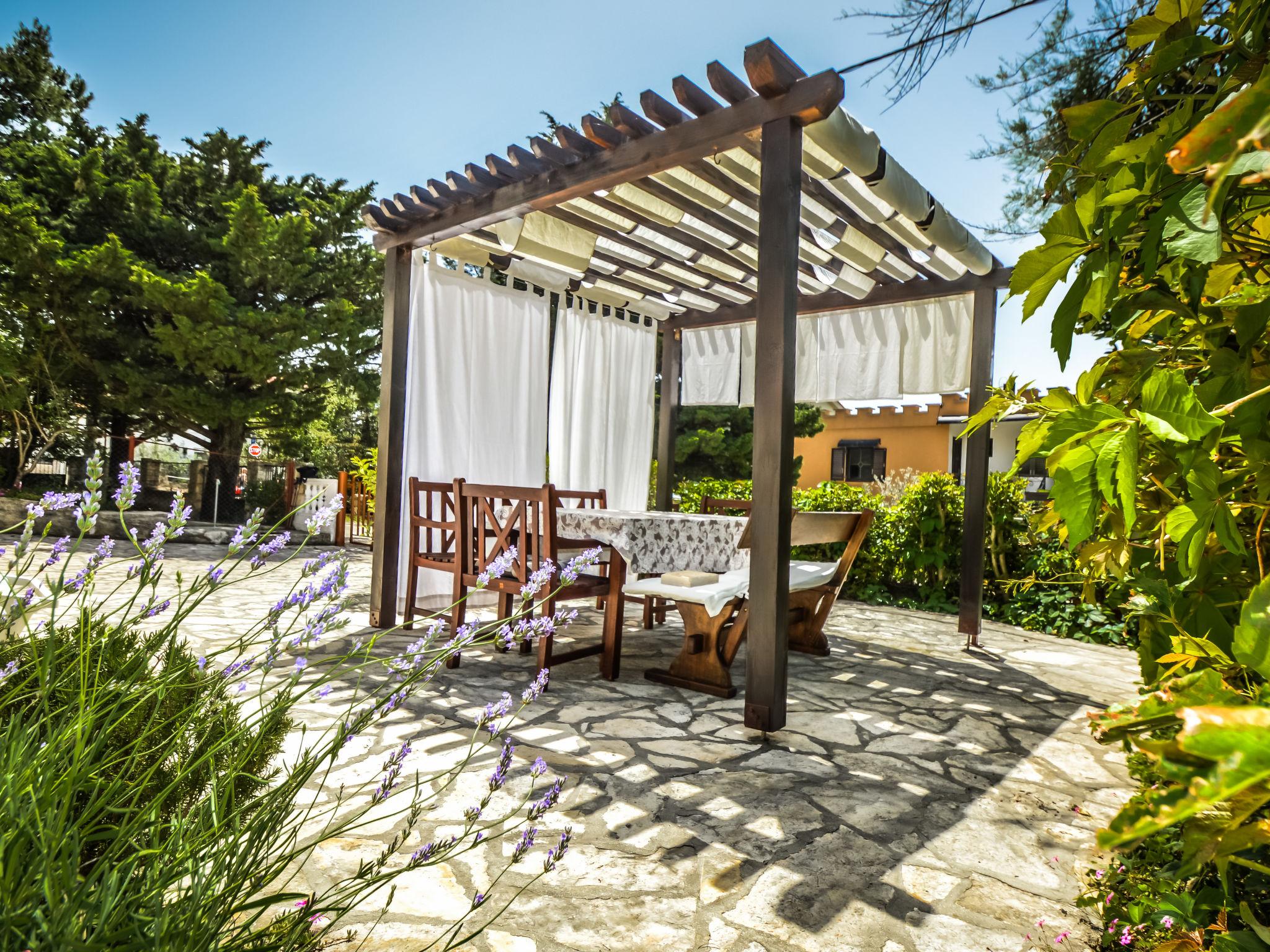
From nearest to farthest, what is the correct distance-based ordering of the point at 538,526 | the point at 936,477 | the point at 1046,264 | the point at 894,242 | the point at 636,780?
1. the point at 1046,264
2. the point at 636,780
3. the point at 538,526
4. the point at 894,242
5. the point at 936,477

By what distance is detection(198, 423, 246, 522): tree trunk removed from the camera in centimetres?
1289

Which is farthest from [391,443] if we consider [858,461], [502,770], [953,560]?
[858,461]

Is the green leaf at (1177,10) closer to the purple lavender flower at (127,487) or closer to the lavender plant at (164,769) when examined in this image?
the lavender plant at (164,769)

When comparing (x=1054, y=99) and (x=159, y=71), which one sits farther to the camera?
(x=159, y=71)

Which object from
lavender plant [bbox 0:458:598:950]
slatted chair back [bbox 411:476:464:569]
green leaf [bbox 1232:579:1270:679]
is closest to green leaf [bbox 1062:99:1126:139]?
green leaf [bbox 1232:579:1270:679]

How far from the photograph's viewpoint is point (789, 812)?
2270 millimetres

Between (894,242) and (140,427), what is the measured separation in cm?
1459

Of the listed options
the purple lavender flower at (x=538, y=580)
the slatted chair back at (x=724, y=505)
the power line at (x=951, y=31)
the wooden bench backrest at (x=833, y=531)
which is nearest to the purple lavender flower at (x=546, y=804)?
the purple lavender flower at (x=538, y=580)

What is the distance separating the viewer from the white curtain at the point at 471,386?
5.00 metres

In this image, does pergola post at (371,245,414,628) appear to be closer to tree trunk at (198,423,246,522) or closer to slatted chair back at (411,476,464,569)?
slatted chair back at (411,476,464,569)

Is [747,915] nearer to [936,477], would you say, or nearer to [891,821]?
[891,821]

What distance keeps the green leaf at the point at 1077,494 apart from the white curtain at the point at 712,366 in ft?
20.0

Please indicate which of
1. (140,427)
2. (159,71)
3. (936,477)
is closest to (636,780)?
(936,477)

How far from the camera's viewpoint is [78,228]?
1313 centimetres
